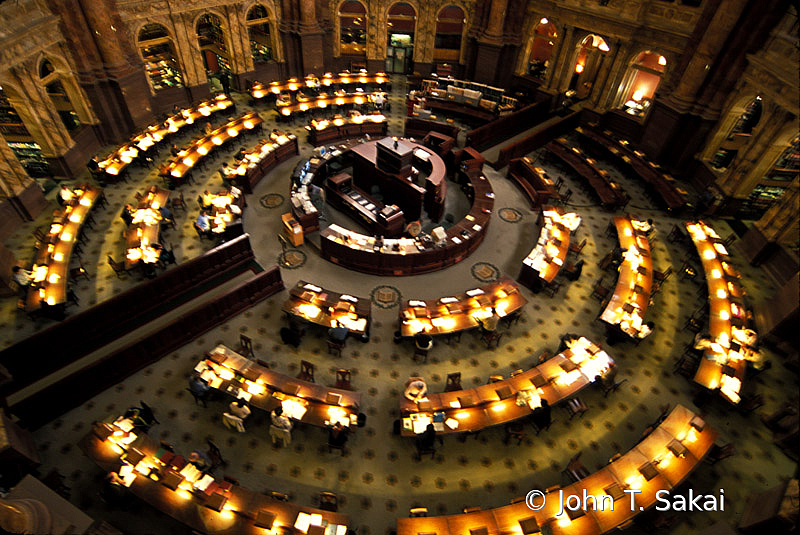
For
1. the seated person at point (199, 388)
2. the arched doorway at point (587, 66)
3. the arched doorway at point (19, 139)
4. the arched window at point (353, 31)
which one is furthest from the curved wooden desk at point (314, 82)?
the seated person at point (199, 388)

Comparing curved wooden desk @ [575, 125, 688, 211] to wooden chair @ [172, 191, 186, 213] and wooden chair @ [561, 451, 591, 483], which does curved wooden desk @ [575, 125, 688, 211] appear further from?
wooden chair @ [172, 191, 186, 213]

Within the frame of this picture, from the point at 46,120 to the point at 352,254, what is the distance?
13601 mm

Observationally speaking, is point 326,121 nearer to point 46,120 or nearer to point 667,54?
point 46,120

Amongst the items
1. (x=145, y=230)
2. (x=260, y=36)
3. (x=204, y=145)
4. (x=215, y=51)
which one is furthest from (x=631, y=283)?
(x=215, y=51)

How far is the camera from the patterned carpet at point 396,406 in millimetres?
9742

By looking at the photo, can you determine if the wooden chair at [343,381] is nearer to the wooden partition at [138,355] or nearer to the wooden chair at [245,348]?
the wooden chair at [245,348]

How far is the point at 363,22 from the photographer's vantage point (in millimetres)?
27922

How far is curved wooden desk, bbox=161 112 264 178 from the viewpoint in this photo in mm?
18094

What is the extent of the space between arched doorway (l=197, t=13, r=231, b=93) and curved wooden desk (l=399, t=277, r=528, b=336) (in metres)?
19.9

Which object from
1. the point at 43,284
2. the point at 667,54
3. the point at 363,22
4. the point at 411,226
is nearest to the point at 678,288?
the point at 411,226

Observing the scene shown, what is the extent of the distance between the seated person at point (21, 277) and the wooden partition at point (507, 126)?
18507 mm

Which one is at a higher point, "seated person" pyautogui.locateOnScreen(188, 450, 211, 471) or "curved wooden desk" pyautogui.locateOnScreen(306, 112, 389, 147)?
"curved wooden desk" pyautogui.locateOnScreen(306, 112, 389, 147)

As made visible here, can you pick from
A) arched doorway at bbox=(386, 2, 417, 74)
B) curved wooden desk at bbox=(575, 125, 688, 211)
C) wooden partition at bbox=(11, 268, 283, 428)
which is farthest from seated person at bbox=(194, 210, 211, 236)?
→ curved wooden desk at bbox=(575, 125, 688, 211)

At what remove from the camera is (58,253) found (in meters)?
13.8
